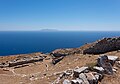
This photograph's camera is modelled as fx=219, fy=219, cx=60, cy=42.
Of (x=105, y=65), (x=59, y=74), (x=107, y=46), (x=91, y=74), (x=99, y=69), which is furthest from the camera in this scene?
(x=107, y=46)

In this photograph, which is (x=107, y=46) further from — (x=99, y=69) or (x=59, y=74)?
(x=99, y=69)

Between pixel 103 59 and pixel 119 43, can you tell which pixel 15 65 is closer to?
pixel 119 43

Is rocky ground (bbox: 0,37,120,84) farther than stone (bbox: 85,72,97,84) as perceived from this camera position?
Yes

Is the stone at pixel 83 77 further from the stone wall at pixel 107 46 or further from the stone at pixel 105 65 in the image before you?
the stone wall at pixel 107 46

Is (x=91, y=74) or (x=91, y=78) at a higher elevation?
(x=91, y=74)

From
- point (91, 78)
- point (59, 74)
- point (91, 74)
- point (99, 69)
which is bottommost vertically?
point (59, 74)

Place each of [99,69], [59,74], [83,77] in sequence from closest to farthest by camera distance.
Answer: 1. [83,77]
2. [99,69]
3. [59,74]

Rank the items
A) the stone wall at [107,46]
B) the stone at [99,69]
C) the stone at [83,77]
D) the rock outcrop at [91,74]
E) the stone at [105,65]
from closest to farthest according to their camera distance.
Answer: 1. the stone at [83,77]
2. the rock outcrop at [91,74]
3. the stone at [99,69]
4. the stone at [105,65]
5. the stone wall at [107,46]

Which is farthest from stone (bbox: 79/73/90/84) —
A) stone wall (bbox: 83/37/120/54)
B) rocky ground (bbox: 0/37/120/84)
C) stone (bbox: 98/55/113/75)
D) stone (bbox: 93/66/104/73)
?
stone wall (bbox: 83/37/120/54)

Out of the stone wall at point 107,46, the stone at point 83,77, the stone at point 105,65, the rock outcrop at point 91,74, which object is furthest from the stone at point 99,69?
the stone wall at point 107,46

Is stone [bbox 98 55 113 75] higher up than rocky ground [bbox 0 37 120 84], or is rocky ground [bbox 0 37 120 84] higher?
stone [bbox 98 55 113 75]

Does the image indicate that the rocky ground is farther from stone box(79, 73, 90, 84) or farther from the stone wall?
the stone wall

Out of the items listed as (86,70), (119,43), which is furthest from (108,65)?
(119,43)

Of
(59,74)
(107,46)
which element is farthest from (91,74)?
→ (107,46)
